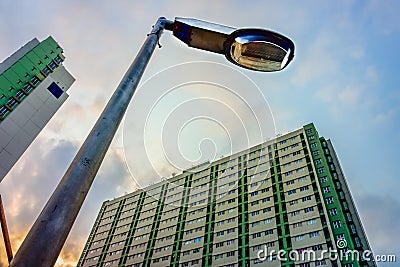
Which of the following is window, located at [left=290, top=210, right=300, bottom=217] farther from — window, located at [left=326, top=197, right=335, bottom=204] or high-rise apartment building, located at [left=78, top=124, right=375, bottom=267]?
window, located at [left=326, top=197, right=335, bottom=204]

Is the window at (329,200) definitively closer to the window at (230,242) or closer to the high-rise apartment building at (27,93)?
the window at (230,242)

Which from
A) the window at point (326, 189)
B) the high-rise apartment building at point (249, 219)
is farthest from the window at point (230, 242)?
the window at point (326, 189)

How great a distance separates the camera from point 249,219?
1676 inches

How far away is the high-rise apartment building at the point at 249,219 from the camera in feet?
112

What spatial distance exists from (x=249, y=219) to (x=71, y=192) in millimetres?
43926

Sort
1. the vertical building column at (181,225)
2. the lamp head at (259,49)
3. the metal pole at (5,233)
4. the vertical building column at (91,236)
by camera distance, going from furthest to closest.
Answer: the vertical building column at (91,236), the vertical building column at (181,225), the lamp head at (259,49), the metal pole at (5,233)

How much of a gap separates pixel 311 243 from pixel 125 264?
34888 millimetres

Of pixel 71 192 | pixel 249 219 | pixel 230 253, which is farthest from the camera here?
pixel 249 219

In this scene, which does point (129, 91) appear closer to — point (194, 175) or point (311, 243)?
point (311, 243)

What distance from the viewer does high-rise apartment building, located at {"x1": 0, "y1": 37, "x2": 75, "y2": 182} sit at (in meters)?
34.7

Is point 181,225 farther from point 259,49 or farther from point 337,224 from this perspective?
point 259,49

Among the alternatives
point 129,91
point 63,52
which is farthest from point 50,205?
point 63,52

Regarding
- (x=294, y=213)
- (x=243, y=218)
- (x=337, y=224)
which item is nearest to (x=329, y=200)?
(x=337, y=224)

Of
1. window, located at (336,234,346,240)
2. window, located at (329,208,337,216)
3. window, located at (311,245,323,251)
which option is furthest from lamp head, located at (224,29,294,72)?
window, located at (329,208,337,216)
